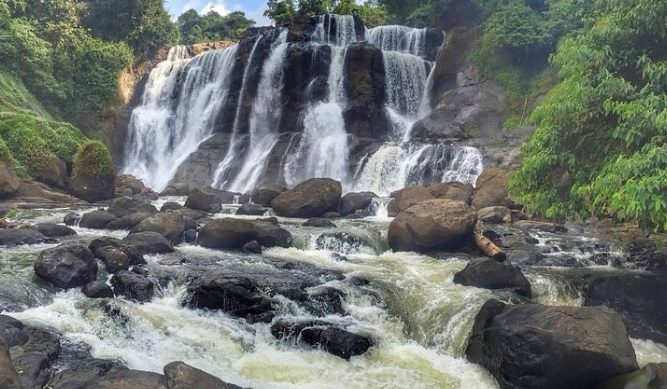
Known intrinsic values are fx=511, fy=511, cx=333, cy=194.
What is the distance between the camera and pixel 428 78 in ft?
113

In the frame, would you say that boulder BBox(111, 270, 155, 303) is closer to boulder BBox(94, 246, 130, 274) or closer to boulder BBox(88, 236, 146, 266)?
boulder BBox(94, 246, 130, 274)

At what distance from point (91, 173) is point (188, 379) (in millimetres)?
19042

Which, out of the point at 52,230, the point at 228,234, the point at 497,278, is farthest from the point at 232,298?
the point at 52,230

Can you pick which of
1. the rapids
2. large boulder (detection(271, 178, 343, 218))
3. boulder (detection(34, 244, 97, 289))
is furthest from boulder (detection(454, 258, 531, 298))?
large boulder (detection(271, 178, 343, 218))

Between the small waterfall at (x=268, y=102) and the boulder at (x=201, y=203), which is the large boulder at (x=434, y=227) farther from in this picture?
the small waterfall at (x=268, y=102)

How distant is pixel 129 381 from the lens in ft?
20.2

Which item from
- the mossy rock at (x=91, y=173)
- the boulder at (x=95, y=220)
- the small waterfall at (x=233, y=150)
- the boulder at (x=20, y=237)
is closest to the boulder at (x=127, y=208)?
the boulder at (x=95, y=220)

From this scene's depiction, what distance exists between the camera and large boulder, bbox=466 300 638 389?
697cm

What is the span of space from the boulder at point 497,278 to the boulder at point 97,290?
24.3 feet

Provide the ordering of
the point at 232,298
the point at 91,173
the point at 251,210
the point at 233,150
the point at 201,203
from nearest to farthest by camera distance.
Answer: the point at 232,298 < the point at 251,210 < the point at 201,203 < the point at 91,173 < the point at 233,150

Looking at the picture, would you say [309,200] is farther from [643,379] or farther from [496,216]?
[643,379]

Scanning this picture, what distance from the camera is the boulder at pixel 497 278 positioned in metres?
10.9

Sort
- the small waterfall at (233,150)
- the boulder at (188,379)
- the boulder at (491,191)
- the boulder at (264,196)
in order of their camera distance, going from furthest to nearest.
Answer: the small waterfall at (233,150) → the boulder at (264,196) → the boulder at (491,191) → the boulder at (188,379)

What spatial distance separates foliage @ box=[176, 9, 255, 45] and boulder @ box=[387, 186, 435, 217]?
41.6 metres
